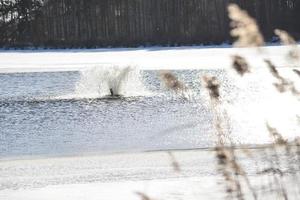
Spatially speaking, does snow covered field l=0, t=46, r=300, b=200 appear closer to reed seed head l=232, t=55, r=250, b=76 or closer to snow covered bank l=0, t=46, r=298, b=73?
reed seed head l=232, t=55, r=250, b=76

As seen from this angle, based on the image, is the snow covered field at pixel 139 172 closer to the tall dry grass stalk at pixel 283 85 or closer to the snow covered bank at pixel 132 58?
the tall dry grass stalk at pixel 283 85

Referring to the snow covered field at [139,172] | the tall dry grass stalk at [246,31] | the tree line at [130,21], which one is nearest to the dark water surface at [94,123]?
the snow covered field at [139,172]

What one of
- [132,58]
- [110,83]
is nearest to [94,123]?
[110,83]

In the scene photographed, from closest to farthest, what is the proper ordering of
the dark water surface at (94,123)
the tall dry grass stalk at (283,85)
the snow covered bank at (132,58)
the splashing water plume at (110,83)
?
the tall dry grass stalk at (283,85) < the dark water surface at (94,123) < the splashing water plume at (110,83) < the snow covered bank at (132,58)

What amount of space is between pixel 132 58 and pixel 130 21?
20.4 feet

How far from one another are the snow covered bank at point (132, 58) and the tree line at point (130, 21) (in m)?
1.76

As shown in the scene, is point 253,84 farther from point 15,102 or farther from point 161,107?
point 15,102

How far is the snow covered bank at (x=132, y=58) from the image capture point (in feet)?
60.6

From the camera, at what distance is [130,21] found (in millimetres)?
26844

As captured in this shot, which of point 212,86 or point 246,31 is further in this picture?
point 212,86

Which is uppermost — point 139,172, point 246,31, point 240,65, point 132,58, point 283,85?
point 246,31

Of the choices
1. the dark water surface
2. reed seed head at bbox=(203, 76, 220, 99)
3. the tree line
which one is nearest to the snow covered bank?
the tree line

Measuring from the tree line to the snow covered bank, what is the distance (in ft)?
5.79

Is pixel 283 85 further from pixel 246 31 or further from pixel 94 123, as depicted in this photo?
pixel 94 123
